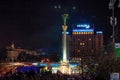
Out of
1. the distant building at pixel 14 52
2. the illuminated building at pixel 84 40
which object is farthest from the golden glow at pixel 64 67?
the distant building at pixel 14 52

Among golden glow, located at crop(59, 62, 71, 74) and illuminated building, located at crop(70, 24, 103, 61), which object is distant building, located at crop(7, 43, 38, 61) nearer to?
illuminated building, located at crop(70, 24, 103, 61)

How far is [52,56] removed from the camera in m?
153

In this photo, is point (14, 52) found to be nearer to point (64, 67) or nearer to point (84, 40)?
point (84, 40)

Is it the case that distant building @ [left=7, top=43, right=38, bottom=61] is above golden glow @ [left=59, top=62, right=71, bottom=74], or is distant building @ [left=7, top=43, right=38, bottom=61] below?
above

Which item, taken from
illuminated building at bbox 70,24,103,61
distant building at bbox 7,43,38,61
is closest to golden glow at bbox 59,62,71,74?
illuminated building at bbox 70,24,103,61

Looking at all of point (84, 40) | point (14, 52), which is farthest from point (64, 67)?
point (14, 52)

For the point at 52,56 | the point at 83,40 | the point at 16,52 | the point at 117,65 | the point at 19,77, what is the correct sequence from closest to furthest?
the point at 19,77 < the point at 117,65 < the point at 83,40 < the point at 52,56 < the point at 16,52

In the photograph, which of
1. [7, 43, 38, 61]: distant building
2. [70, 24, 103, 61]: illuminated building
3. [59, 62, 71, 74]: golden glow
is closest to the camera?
[59, 62, 71, 74]: golden glow

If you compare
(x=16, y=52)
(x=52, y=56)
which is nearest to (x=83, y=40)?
A: (x=52, y=56)

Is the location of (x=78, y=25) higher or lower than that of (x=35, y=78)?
higher

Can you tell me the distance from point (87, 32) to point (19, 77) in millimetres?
108505

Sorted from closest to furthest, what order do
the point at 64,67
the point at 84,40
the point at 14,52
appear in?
the point at 64,67 → the point at 84,40 → the point at 14,52

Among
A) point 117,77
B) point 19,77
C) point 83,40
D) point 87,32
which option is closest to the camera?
point 117,77

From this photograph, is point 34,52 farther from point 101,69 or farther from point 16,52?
point 101,69
